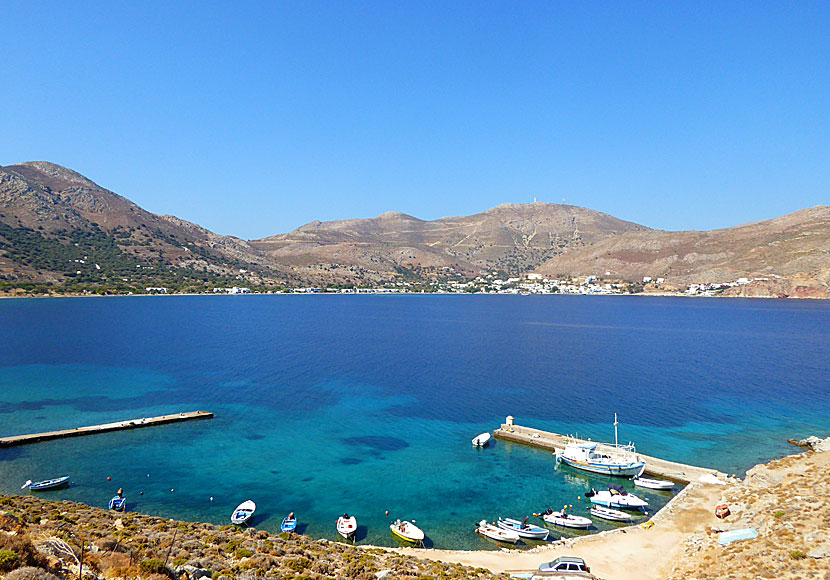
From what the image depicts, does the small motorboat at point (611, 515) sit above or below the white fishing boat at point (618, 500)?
below

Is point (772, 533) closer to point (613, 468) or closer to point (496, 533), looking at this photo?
point (613, 468)

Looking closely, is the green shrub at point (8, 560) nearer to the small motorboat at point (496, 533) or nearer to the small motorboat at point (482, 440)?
the small motorboat at point (496, 533)

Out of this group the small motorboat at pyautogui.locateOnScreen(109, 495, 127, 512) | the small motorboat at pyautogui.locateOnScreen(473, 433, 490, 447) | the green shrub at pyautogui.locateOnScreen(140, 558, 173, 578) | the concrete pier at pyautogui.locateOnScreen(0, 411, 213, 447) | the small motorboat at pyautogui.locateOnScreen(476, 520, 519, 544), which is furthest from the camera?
the small motorboat at pyautogui.locateOnScreen(473, 433, 490, 447)

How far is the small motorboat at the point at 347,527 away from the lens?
1406 inches

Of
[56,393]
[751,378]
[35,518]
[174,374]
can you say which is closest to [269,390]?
[174,374]

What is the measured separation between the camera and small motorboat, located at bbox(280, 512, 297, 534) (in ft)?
119

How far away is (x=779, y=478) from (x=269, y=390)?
7102 cm

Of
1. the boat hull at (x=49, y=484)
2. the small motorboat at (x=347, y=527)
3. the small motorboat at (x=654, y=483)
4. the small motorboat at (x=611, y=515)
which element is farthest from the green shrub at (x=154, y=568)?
the small motorboat at (x=654, y=483)

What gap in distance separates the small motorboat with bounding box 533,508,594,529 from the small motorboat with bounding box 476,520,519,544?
13.9ft

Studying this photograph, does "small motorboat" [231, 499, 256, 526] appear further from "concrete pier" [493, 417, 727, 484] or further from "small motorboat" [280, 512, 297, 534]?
"concrete pier" [493, 417, 727, 484]

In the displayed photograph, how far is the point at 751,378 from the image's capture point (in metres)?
89.3

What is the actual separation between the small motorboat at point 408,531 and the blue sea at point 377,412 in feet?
4.44

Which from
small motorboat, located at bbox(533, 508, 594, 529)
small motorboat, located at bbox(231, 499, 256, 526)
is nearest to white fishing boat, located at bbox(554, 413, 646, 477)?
small motorboat, located at bbox(533, 508, 594, 529)

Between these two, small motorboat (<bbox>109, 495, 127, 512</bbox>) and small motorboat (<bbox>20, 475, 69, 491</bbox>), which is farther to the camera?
small motorboat (<bbox>20, 475, 69, 491</bbox>)
